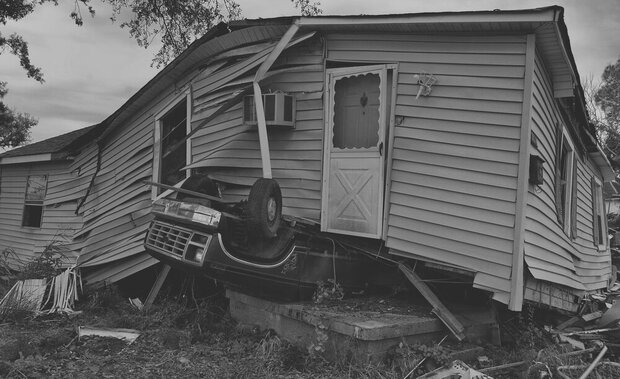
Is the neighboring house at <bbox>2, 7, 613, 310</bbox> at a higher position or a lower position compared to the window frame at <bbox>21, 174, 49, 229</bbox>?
higher

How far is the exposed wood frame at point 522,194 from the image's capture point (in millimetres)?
5047

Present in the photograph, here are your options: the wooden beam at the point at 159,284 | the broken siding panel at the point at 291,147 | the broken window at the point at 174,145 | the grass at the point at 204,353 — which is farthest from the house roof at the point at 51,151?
the grass at the point at 204,353

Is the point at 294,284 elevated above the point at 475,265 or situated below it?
below

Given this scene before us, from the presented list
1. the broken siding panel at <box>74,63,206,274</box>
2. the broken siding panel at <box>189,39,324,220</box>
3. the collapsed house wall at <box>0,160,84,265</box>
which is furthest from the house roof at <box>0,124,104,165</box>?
the broken siding panel at <box>189,39,324,220</box>

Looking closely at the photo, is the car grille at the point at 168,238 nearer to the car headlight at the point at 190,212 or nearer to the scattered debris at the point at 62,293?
the car headlight at the point at 190,212

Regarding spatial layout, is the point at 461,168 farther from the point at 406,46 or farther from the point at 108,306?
the point at 108,306

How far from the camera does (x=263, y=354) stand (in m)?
5.27

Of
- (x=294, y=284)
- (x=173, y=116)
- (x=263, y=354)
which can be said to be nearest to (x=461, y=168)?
(x=294, y=284)

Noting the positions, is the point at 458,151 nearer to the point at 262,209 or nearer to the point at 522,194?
the point at 522,194

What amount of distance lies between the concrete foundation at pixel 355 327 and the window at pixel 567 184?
249 centimetres

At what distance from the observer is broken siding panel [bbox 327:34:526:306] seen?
5.21 metres

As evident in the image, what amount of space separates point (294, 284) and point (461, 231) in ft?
6.10

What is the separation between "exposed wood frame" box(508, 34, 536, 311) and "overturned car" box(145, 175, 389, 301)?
1818 mm

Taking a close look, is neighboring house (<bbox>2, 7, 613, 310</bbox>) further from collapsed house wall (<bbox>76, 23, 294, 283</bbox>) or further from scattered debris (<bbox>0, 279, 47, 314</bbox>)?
scattered debris (<bbox>0, 279, 47, 314</bbox>)
